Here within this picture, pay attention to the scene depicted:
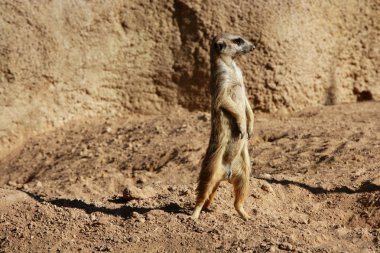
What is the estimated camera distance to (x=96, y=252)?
451cm

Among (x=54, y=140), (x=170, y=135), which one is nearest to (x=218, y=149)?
(x=170, y=135)

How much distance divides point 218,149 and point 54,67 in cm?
377

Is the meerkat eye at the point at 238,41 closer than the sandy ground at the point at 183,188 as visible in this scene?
No

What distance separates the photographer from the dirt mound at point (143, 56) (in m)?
8.11

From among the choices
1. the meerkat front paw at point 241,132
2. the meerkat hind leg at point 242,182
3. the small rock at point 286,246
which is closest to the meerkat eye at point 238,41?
the meerkat front paw at point 241,132

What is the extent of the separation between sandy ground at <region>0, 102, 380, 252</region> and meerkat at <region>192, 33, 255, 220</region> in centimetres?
20

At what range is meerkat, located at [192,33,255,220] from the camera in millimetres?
4785

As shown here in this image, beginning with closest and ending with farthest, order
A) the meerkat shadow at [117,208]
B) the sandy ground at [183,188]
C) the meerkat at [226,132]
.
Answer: the sandy ground at [183,188], the meerkat at [226,132], the meerkat shadow at [117,208]

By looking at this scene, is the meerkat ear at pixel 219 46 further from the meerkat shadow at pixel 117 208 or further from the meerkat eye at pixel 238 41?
the meerkat shadow at pixel 117 208

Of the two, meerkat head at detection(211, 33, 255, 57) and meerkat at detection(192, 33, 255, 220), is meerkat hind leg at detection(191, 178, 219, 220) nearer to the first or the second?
meerkat at detection(192, 33, 255, 220)

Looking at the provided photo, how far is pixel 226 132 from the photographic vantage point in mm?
4816

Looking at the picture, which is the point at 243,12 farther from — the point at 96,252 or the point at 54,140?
the point at 96,252

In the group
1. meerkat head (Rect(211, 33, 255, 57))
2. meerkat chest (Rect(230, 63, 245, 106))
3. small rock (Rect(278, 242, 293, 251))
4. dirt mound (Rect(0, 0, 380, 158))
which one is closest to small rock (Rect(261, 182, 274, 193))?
meerkat chest (Rect(230, 63, 245, 106))

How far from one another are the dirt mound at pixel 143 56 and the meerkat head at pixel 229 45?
3246 millimetres
